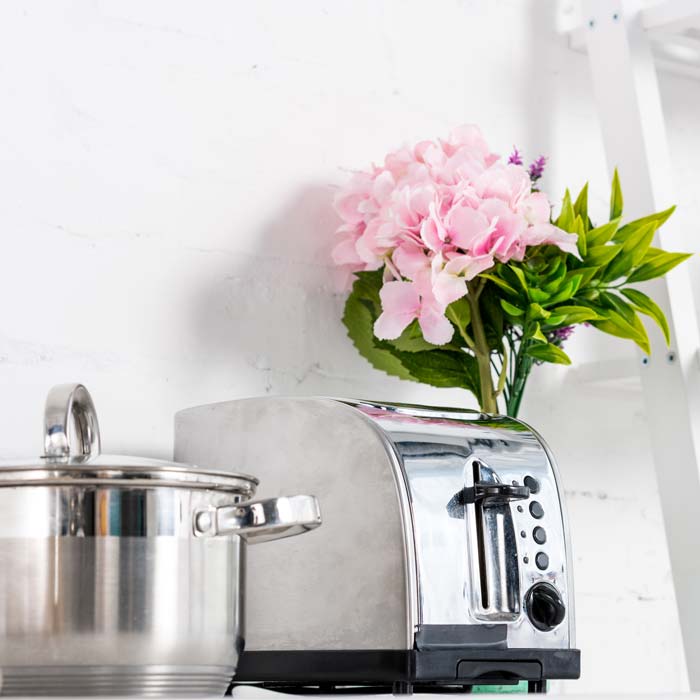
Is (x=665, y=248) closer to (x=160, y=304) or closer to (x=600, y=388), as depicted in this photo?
(x=600, y=388)

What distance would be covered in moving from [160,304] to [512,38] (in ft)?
2.05

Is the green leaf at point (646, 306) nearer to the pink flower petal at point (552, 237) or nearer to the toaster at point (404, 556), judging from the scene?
the pink flower petal at point (552, 237)

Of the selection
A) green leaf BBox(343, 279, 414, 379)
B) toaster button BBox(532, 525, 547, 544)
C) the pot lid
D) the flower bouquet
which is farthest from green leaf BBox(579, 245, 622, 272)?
the pot lid

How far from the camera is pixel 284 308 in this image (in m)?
1.29

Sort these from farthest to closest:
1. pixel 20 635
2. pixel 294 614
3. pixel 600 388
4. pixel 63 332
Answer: pixel 600 388
pixel 63 332
pixel 294 614
pixel 20 635

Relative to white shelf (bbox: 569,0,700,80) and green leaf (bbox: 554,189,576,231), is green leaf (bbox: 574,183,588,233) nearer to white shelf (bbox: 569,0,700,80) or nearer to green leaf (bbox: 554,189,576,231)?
green leaf (bbox: 554,189,576,231)

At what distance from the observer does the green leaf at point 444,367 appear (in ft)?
4.08

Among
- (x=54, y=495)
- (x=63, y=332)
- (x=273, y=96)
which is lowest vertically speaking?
(x=54, y=495)

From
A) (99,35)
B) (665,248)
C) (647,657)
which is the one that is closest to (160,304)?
(99,35)

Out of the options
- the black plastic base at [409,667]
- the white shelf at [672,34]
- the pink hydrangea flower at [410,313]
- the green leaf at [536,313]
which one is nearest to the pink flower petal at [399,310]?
the pink hydrangea flower at [410,313]

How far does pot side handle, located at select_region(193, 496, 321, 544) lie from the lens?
76 cm

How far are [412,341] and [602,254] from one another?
8.0 inches

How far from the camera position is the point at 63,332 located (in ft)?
3.76

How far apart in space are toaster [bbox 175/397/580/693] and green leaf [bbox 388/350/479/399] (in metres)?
0.22
